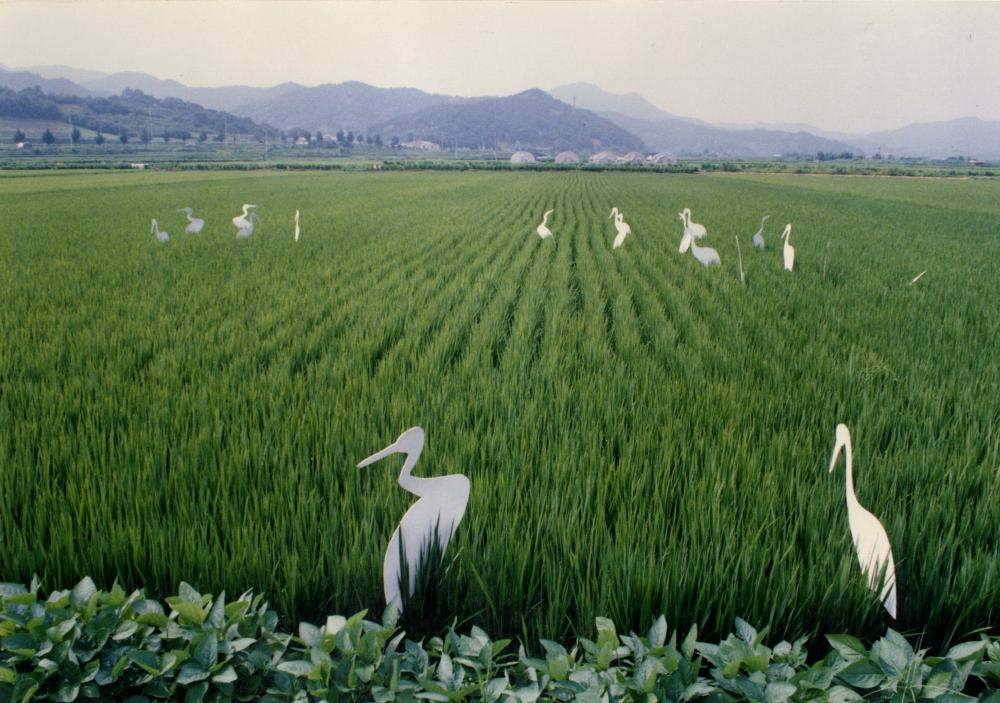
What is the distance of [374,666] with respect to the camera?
1.43 m

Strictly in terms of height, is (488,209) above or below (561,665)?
above

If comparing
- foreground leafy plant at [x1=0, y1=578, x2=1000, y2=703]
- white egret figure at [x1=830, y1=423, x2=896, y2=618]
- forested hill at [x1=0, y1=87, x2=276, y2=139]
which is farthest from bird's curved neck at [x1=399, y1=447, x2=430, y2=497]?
forested hill at [x1=0, y1=87, x2=276, y2=139]

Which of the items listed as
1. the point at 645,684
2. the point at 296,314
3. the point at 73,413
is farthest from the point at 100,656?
the point at 296,314

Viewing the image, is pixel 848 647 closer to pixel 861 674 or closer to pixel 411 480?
pixel 861 674

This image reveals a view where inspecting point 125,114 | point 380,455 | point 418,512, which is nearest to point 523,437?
point 418,512

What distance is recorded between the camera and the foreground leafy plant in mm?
1374

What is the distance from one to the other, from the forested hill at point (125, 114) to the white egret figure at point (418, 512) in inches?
4089

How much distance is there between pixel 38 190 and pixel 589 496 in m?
27.6

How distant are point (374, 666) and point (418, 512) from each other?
1.28 feet

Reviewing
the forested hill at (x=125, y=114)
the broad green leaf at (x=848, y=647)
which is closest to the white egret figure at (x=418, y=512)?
the broad green leaf at (x=848, y=647)

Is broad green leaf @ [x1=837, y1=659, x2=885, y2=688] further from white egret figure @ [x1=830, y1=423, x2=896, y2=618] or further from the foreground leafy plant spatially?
white egret figure @ [x1=830, y1=423, x2=896, y2=618]

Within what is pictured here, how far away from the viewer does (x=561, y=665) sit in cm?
141

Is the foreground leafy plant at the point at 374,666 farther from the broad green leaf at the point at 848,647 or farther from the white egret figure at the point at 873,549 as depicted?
the white egret figure at the point at 873,549

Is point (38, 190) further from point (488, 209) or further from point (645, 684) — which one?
point (645, 684)
